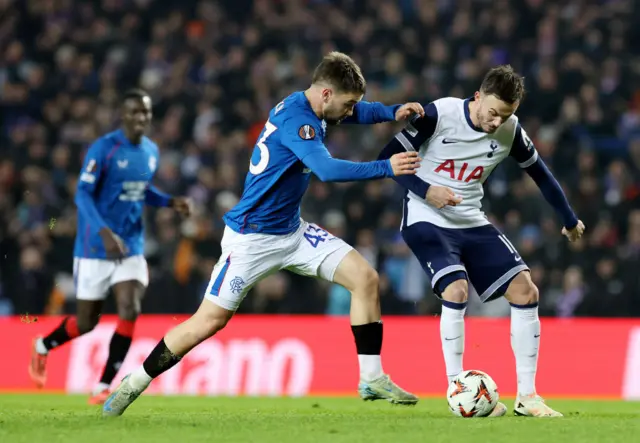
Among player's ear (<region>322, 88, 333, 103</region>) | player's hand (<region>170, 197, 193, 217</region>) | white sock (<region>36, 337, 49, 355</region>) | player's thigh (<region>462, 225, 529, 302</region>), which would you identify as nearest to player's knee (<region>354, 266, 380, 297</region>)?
player's thigh (<region>462, 225, 529, 302</region>)

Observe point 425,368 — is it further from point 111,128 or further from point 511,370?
point 111,128

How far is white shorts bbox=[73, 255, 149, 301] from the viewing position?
954 cm

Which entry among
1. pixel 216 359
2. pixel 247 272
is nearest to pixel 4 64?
pixel 216 359

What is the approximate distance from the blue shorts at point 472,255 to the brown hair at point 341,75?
121 centimetres

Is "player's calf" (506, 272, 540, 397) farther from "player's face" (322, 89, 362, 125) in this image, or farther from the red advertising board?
the red advertising board

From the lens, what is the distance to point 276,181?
693 centimetres

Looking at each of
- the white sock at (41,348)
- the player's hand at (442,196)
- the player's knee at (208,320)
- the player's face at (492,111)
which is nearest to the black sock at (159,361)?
the player's knee at (208,320)

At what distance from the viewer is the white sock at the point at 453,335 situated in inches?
284

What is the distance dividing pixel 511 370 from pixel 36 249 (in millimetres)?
6011

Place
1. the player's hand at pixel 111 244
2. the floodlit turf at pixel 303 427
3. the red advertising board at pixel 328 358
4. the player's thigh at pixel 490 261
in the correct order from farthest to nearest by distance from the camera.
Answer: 1. the red advertising board at pixel 328 358
2. the player's hand at pixel 111 244
3. the player's thigh at pixel 490 261
4. the floodlit turf at pixel 303 427

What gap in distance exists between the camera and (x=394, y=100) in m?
15.8

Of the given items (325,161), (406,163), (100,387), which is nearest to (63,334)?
(100,387)

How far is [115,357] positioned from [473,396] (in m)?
3.56

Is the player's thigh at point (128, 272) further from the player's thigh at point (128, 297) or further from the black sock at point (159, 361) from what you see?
the black sock at point (159, 361)
